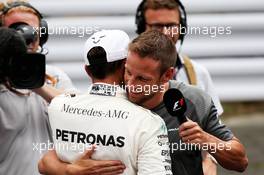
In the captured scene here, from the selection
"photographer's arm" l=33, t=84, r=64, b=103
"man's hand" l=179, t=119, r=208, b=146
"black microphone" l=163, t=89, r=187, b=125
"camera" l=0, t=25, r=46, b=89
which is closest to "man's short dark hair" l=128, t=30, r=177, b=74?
"black microphone" l=163, t=89, r=187, b=125

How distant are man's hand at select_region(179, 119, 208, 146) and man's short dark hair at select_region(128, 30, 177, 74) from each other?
23 cm

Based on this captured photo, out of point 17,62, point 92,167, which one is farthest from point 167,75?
point 17,62

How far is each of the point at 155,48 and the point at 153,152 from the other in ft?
1.29

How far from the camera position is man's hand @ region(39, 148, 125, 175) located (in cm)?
297

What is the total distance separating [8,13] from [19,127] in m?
0.69

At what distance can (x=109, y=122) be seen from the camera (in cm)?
301

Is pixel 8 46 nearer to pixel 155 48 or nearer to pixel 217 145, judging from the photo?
pixel 155 48

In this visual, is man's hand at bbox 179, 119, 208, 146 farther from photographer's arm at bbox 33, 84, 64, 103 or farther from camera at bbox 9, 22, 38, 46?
camera at bbox 9, 22, 38, 46

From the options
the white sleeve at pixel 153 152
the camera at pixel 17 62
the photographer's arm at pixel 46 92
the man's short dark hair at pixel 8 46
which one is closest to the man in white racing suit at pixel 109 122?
the white sleeve at pixel 153 152

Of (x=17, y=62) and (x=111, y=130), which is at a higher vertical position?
(x=17, y=62)

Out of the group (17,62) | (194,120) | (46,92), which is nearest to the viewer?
(17,62)

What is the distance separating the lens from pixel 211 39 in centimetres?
691

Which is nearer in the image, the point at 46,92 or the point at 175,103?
the point at 175,103

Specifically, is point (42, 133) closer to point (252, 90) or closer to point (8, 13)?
point (8, 13)
